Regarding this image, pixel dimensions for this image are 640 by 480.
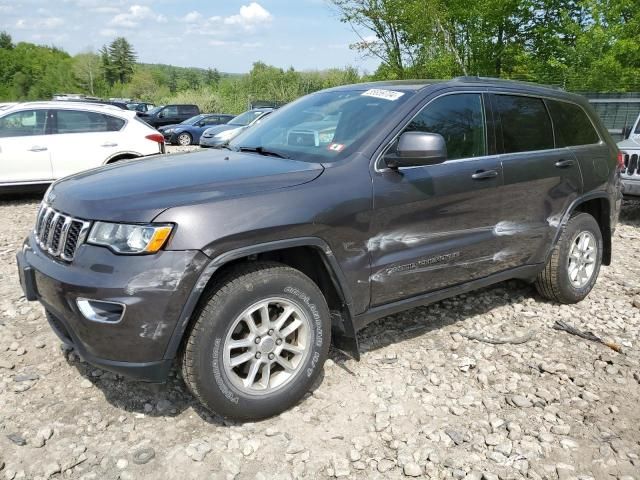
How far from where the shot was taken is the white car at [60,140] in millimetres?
8328

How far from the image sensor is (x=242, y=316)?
8.82ft

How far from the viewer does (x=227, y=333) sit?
265cm

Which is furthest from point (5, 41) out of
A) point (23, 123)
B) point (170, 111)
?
point (23, 123)

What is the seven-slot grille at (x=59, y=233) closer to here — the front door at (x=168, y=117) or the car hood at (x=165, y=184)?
the car hood at (x=165, y=184)

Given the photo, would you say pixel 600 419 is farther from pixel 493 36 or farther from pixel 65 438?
pixel 493 36

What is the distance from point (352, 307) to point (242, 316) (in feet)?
2.23

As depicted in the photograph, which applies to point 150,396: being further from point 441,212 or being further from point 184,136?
point 184,136

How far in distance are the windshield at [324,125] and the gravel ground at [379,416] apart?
1.38 m

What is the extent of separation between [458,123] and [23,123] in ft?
24.2

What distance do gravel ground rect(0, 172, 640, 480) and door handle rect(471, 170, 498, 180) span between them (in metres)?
1.17

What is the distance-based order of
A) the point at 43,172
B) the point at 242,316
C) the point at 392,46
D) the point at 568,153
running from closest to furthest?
the point at 242,316
the point at 568,153
the point at 43,172
the point at 392,46

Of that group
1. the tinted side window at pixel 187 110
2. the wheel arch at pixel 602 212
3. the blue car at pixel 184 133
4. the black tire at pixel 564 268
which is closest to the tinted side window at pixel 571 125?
the wheel arch at pixel 602 212

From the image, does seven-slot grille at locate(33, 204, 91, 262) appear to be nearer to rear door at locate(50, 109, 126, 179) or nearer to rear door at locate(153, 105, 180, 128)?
rear door at locate(50, 109, 126, 179)

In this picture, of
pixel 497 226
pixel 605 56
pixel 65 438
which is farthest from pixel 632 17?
pixel 65 438
